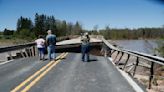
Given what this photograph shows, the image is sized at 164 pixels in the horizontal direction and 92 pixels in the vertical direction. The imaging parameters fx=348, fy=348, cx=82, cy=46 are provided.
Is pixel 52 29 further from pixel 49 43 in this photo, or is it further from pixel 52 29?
pixel 49 43

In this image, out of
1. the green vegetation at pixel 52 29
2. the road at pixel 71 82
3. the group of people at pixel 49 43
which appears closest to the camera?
the road at pixel 71 82

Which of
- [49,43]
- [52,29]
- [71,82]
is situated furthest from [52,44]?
[52,29]

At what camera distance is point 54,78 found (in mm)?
12000

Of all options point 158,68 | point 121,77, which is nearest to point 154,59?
point 121,77

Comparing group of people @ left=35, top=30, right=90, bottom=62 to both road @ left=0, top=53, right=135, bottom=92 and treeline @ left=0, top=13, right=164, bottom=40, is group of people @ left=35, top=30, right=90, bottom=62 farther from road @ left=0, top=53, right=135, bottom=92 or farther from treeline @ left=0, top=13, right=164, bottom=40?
treeline @ left=0, top=13, right=164, bottom=40

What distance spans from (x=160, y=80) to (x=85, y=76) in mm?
4035

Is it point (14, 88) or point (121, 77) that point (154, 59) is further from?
point (14, 88)

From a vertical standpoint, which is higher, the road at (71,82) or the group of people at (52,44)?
the group of people at (52,44)

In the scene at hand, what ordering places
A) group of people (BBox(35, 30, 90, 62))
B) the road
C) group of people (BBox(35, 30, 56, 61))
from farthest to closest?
group of people (BBox(35, 30, 56, 61)), group of people (BBox(35, 30, 90, 62)), the road

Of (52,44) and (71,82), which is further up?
(52,44)

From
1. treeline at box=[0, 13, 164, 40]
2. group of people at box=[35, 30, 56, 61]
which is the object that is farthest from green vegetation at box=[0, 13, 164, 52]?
group of people at box=[35, 30, 56, 61]

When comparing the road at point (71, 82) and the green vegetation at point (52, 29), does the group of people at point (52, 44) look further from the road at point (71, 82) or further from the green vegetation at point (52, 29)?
the green vegetation at point (52, 29)

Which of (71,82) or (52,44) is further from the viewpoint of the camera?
(52,44)

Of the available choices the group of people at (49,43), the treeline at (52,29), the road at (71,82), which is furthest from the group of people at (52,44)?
the treeline at (52,29)
